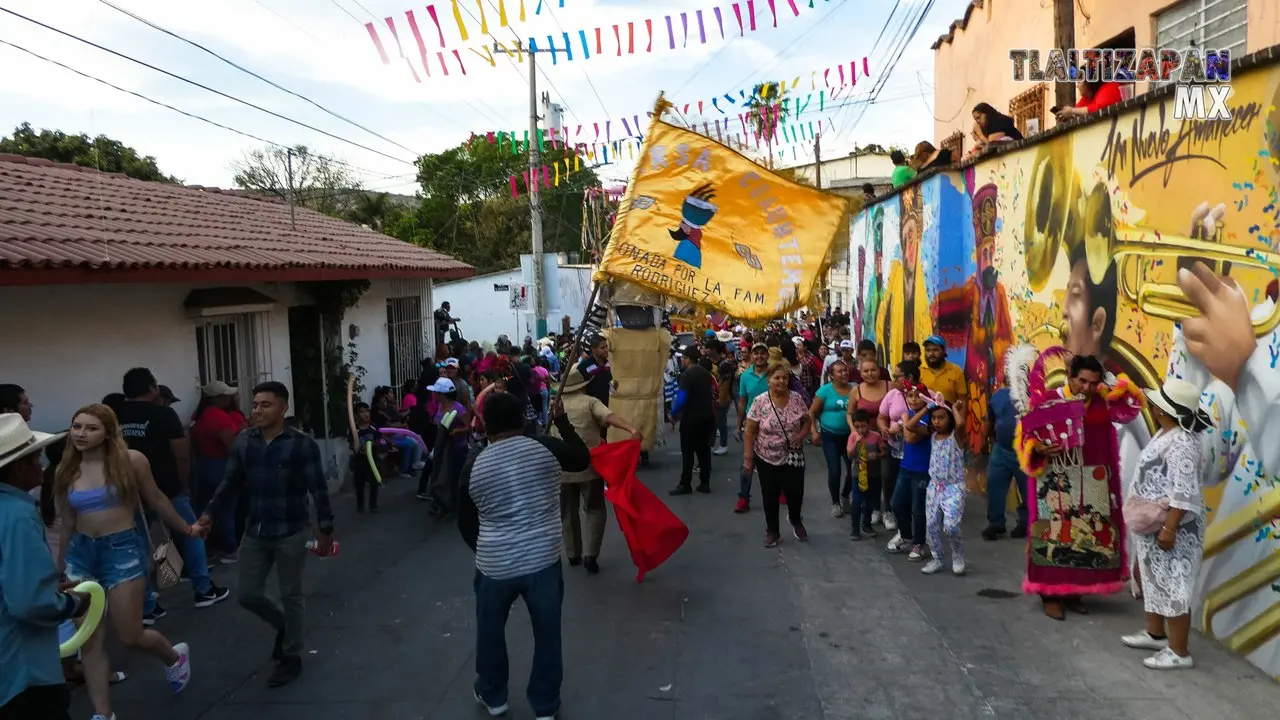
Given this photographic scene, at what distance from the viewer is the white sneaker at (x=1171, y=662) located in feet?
17.0

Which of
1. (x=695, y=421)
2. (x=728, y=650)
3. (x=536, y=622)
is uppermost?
(x=695, y=421)

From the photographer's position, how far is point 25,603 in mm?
3191

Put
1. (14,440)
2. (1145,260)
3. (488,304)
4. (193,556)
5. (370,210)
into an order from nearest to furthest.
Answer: (14,440) < (1145,260) < (193,556) < (488,304) < (370,210)

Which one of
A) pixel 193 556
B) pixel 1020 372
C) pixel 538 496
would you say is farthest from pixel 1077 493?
pixel 193 556

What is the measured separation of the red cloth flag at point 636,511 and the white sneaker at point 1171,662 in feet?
10.1

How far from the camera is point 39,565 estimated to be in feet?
10.6

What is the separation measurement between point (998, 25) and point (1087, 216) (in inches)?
372

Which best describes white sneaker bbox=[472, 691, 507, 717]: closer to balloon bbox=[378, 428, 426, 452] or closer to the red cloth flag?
the red cloth flag

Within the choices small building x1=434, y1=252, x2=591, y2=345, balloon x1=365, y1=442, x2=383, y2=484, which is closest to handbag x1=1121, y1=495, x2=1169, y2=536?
balloon x1=365, y1=442, x2=383, y2=484

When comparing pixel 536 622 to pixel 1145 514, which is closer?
pixel 536 622

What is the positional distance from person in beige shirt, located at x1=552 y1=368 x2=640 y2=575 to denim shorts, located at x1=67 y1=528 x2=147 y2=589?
10.6 ft

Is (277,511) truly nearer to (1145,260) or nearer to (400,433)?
(1145,260)

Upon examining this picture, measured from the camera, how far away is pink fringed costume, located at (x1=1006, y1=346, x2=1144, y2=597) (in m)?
6.04

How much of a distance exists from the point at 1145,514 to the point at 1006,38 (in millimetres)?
11854
